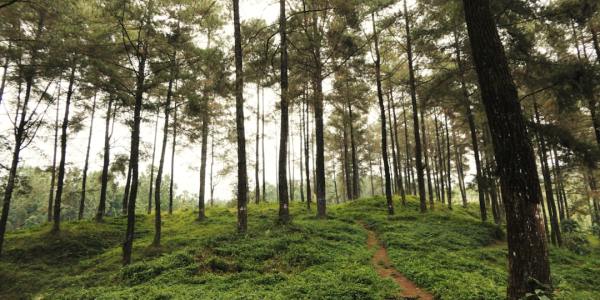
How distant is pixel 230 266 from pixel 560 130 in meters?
12.7

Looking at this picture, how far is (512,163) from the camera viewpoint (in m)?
4.53

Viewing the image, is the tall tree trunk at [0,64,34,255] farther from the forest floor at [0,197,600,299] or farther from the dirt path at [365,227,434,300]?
the dirt path at [365,227,434,300]

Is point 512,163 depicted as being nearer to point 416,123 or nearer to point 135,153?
point 135,153

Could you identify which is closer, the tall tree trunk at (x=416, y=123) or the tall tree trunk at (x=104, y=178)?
the tall tree trunk at (x=416, y=123)

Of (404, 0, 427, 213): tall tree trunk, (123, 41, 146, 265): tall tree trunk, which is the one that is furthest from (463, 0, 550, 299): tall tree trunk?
(404, 0, 427, 213): tall tree trunk

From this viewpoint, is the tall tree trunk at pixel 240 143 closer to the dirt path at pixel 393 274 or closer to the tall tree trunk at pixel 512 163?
the dirt path at pixel 393 274

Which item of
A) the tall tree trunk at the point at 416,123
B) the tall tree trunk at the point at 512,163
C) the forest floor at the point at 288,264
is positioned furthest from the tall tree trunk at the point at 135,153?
the tall tree trunk at the point at 416,123

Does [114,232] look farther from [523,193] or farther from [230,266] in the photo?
[523,193]

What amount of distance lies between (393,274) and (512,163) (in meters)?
5.46

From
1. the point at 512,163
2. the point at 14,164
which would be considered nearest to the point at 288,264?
the point at 512,163

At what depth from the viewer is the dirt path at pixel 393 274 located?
7033mm

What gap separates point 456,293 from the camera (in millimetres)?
6754

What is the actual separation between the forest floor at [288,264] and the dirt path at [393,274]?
64 mm

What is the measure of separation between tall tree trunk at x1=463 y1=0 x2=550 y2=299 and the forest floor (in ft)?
1.65
